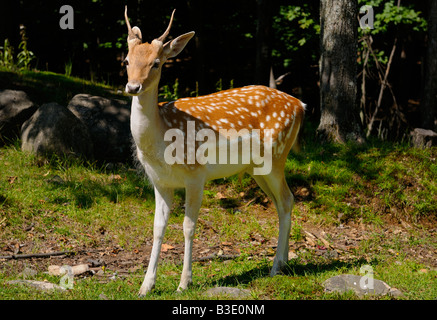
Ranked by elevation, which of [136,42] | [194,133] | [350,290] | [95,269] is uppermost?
[136,42]

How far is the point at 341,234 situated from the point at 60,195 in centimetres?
363

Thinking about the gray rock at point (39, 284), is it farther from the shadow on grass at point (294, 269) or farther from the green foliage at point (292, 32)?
the green foliage at point (292, 32)

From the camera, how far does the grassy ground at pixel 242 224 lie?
5543mm

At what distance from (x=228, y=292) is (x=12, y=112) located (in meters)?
5.54

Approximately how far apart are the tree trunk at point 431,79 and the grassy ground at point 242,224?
2.39 metres

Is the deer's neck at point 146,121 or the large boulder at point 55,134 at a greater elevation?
the deer's neck at point 146,121

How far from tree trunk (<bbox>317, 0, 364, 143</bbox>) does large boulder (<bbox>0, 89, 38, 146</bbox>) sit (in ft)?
15.3

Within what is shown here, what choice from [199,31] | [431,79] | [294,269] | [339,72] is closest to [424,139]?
[339,72]

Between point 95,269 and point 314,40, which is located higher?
point 314,40

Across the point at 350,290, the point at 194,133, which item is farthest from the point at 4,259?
the point at 350,290

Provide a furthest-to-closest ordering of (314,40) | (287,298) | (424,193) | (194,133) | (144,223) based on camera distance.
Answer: (314,40)
(424,193)
(144,223)
(194,133)
(287,298)

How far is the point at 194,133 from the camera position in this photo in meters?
5.25

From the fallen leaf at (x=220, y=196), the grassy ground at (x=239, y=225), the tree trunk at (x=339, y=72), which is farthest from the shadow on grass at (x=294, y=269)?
the tree trunk at (x=339, y=72)

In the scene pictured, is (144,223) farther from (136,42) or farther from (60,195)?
(136,42)
